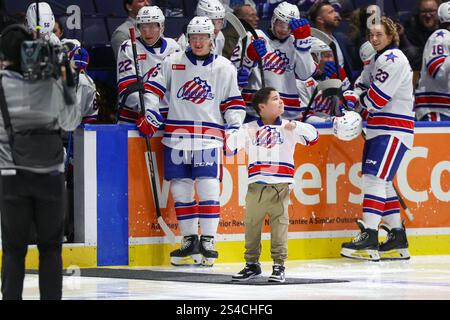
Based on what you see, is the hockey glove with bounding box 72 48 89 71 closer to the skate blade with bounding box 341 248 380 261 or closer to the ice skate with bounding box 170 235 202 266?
the ice skate with bounding box 170 235 202 266

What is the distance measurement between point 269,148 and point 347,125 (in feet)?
4.56

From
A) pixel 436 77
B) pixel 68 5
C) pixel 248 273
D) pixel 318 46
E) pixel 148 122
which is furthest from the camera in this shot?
pixel 68 5

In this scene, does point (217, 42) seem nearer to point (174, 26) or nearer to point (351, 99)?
point (351, 99)

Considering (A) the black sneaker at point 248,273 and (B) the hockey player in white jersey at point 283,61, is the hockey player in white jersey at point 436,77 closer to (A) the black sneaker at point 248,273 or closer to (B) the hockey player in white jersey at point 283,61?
(B) the hockey player in white jersey at point 283,61

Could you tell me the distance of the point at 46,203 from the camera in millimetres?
7371

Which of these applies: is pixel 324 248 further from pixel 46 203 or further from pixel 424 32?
pixel 46 203

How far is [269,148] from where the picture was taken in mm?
9445

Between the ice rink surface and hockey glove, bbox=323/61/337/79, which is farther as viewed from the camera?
hockey glove, bbox=323/61/337/79

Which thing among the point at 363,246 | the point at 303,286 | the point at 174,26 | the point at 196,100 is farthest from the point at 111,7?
the point at 303,286

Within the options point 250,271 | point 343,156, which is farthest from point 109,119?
point 250,271

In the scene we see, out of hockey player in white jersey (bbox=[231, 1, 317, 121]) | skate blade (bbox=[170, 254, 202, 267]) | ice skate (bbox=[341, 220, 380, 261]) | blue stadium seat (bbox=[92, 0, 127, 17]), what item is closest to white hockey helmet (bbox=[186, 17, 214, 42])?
hockey player in white jersey (bbox=[231, 1, 317, 121])

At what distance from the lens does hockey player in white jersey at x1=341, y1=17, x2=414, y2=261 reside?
424 inches

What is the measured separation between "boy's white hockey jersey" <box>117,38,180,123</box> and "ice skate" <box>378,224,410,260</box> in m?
2.07
